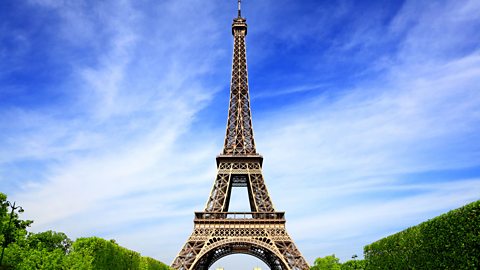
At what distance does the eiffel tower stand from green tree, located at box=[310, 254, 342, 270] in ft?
6.60

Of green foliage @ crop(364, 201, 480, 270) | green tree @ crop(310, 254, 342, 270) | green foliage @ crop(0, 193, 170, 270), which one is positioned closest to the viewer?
green foliage @ crop(364, 201, 480, 270)

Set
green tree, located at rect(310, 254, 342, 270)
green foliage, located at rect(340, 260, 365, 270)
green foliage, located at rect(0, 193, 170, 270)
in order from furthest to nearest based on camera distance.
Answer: green tree, located at rect(310, 254, 342, 270)
green foliage, located at rect(340, 260, 365, 270)
green foliage, located at rect(0, 193, 170, 270)

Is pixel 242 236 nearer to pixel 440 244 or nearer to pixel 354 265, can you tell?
pixel 354 265

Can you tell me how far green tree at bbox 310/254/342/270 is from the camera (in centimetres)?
3473

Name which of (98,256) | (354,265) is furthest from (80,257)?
(354,265)

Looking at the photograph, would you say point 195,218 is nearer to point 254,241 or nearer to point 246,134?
point 254,241

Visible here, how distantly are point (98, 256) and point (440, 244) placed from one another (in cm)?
1547

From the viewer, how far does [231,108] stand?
46.3 m

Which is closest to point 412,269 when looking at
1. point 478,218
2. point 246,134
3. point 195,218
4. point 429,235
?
point 429,235

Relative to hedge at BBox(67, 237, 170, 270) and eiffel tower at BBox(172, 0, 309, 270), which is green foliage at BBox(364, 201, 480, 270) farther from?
eiffel tower at BBox(172, 0, 309, 270)

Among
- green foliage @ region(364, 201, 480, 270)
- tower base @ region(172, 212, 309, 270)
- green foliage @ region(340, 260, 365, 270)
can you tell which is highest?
tower base @ region(172, 212, 309, 270)

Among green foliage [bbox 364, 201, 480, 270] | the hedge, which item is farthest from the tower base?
green foliage [bbox 364, 201, 480, 270]

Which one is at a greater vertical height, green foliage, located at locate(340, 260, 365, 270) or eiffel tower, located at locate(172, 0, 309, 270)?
eiffel tower, located at locate(172, 0, 309, 270)

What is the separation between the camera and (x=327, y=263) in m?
35.6
